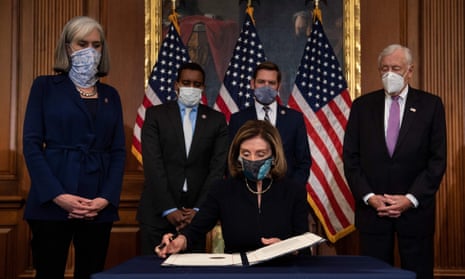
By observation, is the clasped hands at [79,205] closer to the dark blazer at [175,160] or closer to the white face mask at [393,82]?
the dark blazer at [175,160]

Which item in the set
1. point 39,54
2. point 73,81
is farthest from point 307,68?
point 73,81

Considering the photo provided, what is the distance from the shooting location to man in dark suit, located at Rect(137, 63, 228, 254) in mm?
4188

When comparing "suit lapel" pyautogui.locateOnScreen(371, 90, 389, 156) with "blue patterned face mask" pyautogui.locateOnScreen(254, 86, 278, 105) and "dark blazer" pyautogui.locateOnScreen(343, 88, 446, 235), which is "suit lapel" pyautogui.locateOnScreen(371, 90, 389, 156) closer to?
"dark blazer" pyautogui.locateOnScreen(343, 88, 446, 235)

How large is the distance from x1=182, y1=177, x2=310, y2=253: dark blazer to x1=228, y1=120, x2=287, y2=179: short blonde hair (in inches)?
2.1

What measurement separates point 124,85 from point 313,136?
172 cm

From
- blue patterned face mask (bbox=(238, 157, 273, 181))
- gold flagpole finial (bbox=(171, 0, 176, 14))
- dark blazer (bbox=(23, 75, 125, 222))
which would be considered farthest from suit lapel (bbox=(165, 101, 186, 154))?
gold flagpole finial (bbox=(171, 0, 176, 14))

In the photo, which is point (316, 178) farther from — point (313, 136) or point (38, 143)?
point (38, 143)

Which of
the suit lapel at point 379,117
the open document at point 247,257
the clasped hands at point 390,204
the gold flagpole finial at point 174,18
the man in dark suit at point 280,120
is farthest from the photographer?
the gold flagpole finial at point 174,18

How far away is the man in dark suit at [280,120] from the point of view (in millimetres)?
4441

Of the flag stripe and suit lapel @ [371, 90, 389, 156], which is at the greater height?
suit lapel @ [371, 90, 389, 156]

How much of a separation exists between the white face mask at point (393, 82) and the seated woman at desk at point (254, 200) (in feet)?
4.84

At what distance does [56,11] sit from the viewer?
18.9 ft

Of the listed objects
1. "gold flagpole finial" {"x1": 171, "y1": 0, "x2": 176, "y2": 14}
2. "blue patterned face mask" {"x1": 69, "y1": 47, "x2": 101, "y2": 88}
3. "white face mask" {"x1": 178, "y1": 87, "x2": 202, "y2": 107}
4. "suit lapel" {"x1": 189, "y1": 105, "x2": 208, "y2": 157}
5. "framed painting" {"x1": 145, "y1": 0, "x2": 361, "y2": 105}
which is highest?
"gold flagpole finial" {"x1": 171, "y1": 0, "x2": 176, "y2": 14}

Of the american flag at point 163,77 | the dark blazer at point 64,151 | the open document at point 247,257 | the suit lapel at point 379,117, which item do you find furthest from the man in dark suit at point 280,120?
the open document at point 247,257
